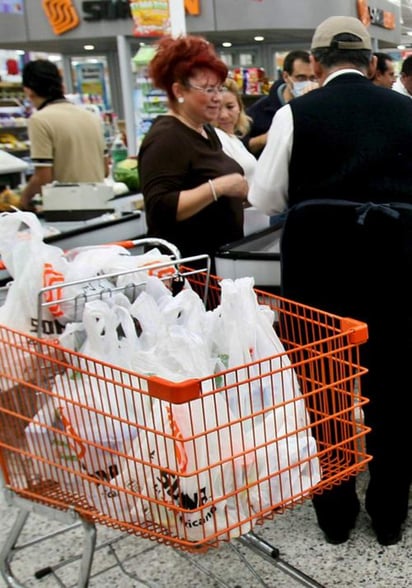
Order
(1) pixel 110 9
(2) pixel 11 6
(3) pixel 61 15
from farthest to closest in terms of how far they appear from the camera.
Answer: (2) pixel 11 6 → (3) pixel 61 15 → (1) pixel 110 9

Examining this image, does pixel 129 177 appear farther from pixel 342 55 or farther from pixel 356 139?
pixel 356 139

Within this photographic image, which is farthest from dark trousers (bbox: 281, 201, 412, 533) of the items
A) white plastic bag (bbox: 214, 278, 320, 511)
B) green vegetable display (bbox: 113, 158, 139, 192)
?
green vegetable display (bbox: 113, 158, 139, 192)

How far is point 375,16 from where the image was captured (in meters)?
14.6

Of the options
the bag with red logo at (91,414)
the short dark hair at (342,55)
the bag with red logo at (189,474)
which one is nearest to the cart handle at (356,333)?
the bag with red logo at (189,474)

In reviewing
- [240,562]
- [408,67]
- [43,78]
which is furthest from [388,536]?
[408,67]

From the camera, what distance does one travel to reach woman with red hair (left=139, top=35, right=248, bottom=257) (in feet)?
7.59

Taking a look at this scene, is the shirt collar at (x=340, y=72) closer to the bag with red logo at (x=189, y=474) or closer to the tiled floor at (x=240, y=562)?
the bag with red logo at (x=189, y=474)

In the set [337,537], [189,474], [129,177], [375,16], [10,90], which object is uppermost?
[375,16]

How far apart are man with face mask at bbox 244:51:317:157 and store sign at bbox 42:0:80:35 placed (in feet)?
27.5

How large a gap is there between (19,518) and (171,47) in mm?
1616

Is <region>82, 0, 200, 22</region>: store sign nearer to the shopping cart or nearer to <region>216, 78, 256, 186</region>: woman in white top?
<region>216, 78, 256, 186</region>: woman in white top

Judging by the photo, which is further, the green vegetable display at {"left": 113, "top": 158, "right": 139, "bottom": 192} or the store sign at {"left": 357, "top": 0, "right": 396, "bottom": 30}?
the store sign at {"left": 357, "top": 0, "right": 396, "bottom": 30}

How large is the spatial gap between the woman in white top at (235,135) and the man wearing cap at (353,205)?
788 millimetres

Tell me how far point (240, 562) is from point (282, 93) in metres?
3.13
